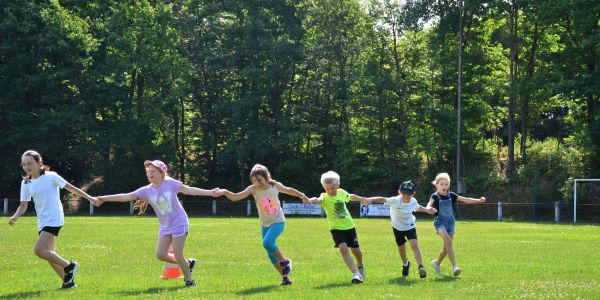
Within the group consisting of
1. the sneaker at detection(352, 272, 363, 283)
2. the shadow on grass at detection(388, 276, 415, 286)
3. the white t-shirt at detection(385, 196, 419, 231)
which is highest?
the white t-shirt at detection(385, 196, 419, 231)

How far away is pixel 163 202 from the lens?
1309 cm

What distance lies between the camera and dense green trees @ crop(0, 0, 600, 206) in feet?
191

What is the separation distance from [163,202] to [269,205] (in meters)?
1.69

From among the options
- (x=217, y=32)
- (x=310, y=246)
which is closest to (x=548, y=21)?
(x=217, y=32)

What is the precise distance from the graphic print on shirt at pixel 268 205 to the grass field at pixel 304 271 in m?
1.20

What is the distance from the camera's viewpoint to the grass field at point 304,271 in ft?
40.8

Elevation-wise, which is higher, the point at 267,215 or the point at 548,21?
the point at 548,21

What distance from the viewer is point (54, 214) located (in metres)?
12.9

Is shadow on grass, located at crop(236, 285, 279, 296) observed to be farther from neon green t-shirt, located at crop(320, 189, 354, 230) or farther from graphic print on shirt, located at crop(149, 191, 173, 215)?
graphic print on shirt, located at crop(149, 191, 173, 215)

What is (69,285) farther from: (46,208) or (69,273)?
(46,208)

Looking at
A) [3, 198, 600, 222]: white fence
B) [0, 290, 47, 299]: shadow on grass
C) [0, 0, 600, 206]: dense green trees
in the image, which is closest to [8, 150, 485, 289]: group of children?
[0, 290, 47, 299]: shadow on grass

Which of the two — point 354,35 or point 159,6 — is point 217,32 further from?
point 354,35

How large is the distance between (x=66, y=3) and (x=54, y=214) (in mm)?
53382

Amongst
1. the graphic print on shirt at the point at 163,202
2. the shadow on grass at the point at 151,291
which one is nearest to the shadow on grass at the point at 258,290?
the shadow on grass at the point at 151,291
